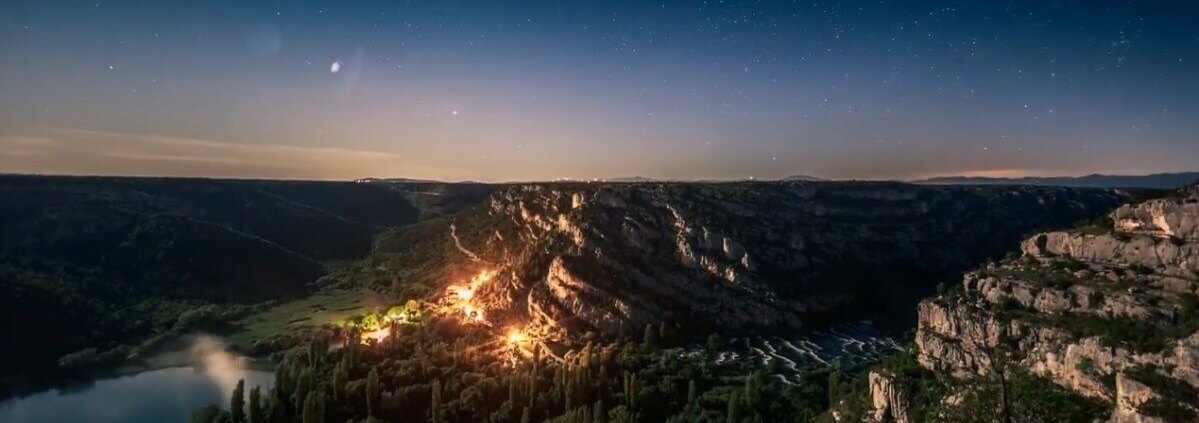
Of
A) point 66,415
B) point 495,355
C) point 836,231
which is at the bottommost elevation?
point 66,415

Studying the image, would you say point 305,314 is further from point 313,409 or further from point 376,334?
point 313,409

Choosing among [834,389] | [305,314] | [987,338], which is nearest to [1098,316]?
[987,338]

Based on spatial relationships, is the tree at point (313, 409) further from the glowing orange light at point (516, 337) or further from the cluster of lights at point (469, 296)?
the cluster of lights at point (469, 296)

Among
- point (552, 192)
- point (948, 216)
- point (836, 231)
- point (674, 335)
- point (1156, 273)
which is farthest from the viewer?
point (948, 216)

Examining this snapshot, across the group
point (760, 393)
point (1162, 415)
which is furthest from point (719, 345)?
point (1162, 415)

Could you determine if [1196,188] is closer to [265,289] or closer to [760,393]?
[760,393]

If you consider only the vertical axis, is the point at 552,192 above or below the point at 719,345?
above
